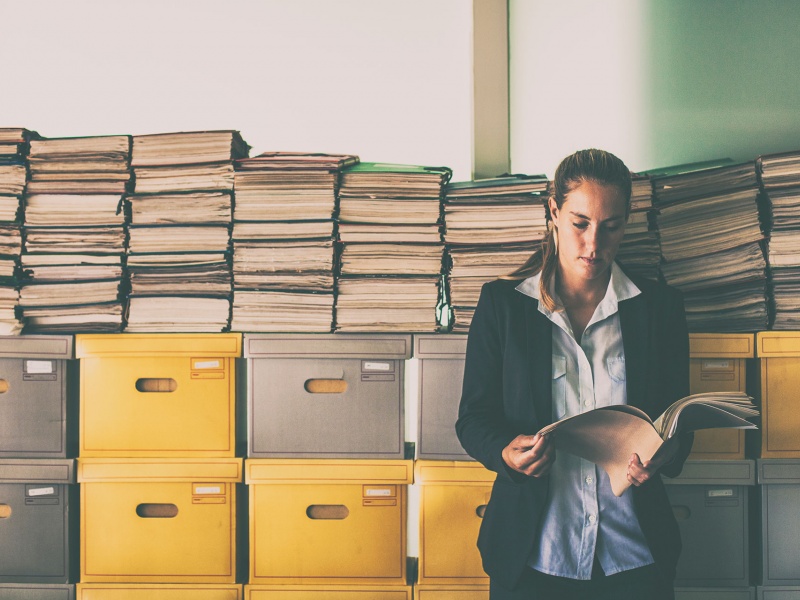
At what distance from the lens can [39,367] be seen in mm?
1500

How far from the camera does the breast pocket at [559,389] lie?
1103 millimetres

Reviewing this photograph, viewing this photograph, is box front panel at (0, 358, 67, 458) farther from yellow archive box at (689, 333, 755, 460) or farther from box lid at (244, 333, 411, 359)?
yellow archive box at (689, 333, 755, 460)

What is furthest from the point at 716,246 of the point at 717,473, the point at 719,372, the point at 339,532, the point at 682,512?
the point at 339,532

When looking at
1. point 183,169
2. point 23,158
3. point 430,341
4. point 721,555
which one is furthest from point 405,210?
point 721,555

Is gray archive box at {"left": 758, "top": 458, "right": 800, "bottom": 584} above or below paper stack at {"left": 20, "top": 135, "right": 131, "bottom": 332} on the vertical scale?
below

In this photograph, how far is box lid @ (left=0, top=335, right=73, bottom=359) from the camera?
4.90ft

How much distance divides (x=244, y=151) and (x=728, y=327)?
131 cm

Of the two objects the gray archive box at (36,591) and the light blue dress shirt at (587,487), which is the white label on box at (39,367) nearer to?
the gray archive box at (36,591)

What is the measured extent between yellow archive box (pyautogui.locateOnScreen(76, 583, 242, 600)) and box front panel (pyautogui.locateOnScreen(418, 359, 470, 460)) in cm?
58

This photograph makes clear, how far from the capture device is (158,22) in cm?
202

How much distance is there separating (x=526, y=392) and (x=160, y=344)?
0.91 meters

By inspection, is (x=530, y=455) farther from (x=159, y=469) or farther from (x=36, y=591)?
(x=36, y=591)

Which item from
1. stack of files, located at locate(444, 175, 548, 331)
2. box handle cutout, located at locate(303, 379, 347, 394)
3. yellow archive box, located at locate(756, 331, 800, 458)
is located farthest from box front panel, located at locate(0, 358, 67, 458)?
yellow archive box, located at locate(756, 331, 800, 458)

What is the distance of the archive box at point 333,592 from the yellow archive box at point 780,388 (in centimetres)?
95
